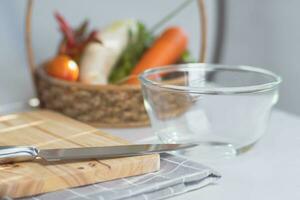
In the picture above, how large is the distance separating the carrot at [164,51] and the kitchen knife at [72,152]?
32 cm

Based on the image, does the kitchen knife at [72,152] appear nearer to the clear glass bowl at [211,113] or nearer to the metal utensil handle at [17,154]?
the metal utensil handle at [17,154]

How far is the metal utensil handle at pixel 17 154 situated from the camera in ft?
2.09

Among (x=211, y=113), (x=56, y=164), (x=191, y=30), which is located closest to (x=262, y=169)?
(x=211, y=113)

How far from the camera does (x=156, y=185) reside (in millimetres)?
639

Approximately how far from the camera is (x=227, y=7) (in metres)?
1.36

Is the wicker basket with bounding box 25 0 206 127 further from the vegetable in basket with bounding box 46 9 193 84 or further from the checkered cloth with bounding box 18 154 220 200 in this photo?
the checkered cloth with bounding box 18 154 220 200

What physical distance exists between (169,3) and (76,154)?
2.16 feet

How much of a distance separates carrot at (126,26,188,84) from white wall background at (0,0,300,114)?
0.17 m

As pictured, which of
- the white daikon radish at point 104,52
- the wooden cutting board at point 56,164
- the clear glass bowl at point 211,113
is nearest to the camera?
the wooden cutting board at point 56,164

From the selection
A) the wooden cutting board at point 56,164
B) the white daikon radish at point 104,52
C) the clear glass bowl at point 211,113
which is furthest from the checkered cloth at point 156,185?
the white daikon radish at point 104,52

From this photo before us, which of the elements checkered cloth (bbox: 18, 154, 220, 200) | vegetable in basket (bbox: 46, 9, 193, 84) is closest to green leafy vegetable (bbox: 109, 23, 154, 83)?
vegetable in basket (bbox: 46, 9, 193, 84)

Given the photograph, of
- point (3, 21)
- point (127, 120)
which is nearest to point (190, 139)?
point (127, 120)

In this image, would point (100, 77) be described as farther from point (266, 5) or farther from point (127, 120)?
point (266, 5)

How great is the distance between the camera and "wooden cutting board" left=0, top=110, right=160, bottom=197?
60 cm
